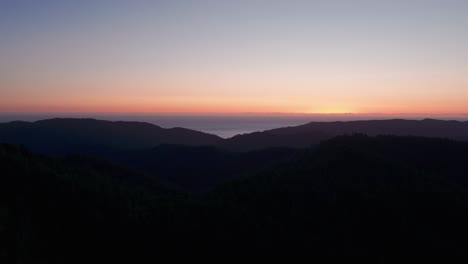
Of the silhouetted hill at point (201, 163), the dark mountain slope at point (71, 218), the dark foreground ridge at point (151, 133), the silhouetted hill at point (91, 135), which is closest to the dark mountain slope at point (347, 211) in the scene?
the dark mountain slope at point (71, 218)

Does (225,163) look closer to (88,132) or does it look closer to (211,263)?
(211,263)

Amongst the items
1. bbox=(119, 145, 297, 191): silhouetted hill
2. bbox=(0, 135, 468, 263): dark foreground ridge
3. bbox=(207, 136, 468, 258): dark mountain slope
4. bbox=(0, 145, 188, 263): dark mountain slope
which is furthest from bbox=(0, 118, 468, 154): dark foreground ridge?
bbox=(0, 145, 188, 263): dark mountain slope

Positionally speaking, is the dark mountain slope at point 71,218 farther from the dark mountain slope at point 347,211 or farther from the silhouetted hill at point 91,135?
the silhouetted hill at point 91,135

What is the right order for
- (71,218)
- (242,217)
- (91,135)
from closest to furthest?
(71,218) → (242,217) → (91,135)

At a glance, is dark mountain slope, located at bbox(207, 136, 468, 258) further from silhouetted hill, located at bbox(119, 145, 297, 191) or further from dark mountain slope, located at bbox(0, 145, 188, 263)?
silhouetted hill, located at bbox(119, 145, 297, 191)

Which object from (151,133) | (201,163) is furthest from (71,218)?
(151,133)

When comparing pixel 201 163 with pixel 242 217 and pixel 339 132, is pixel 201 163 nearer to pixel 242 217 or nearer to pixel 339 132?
pixel 242 217

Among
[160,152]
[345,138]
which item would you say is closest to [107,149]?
[160,152]
